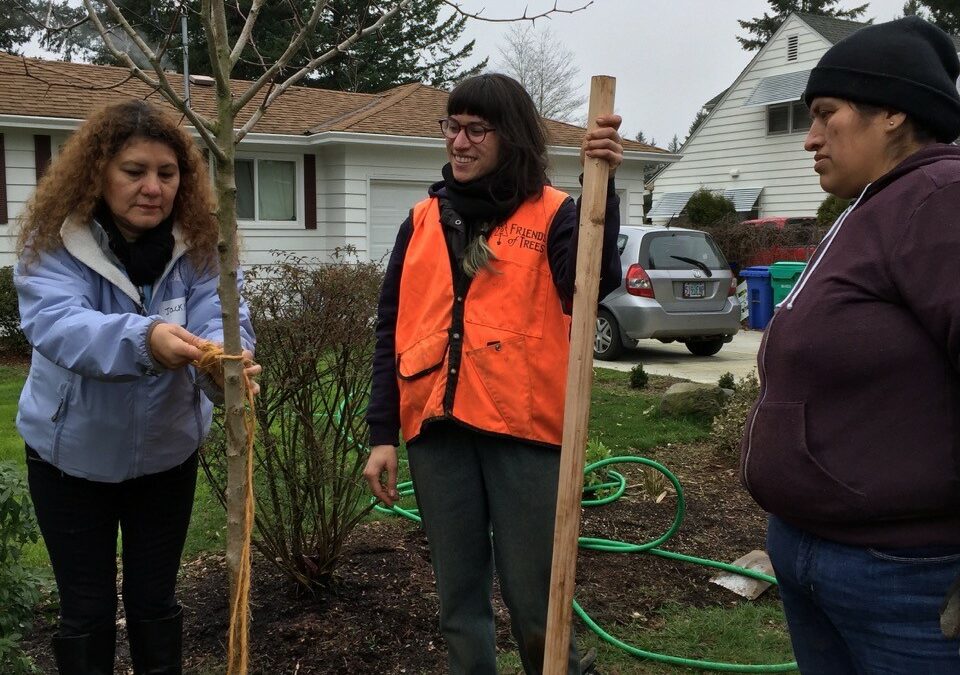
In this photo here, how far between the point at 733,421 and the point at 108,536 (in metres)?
4.84

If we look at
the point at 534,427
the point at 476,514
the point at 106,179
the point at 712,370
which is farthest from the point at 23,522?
the point at 712,370

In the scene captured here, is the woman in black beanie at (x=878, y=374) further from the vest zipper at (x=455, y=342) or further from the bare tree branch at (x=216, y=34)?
the bare tree branch at (x=216, y=34)

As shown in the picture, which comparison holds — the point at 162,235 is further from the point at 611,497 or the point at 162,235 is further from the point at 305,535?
the point at 611,497

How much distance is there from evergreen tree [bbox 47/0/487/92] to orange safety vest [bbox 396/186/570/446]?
2.36 ft

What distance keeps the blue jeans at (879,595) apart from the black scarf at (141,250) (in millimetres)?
1768

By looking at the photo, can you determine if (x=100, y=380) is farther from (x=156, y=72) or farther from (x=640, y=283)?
(x=640, y=283)

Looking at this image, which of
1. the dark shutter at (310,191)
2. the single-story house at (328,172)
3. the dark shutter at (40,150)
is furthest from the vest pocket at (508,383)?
the dark shutter at (310,191)

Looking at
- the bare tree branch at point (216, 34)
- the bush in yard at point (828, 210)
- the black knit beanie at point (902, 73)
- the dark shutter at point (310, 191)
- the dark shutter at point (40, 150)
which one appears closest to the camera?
the black knit beanie at point (902, 73)

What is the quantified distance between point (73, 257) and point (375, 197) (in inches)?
508

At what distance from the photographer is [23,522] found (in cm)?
286

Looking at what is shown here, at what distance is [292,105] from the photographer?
631 inches

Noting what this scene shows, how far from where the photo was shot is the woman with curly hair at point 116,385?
2.41 m

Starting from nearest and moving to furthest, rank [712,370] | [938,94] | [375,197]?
[938,94] < [712,370] < [375,197]

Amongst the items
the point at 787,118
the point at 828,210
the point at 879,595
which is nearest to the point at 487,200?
the point at 879,595
